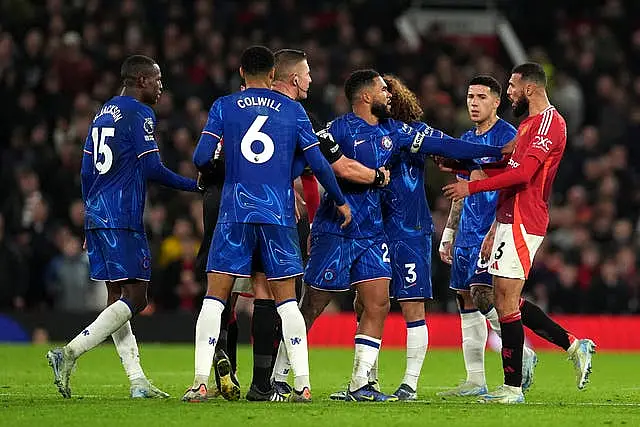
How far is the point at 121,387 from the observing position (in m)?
12.0

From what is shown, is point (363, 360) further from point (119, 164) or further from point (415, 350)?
point (119, 164)

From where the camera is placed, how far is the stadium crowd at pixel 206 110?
1977cm

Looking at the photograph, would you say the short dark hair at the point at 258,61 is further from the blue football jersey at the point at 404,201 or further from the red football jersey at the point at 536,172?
the red football jersey at the point at 536,172

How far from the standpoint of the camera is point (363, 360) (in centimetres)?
1062

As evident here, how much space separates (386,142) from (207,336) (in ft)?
7.08

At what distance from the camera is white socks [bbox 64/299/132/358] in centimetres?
1059

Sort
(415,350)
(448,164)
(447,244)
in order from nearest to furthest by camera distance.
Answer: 1. (415,350)
2. (448,164)
3. (447,244)

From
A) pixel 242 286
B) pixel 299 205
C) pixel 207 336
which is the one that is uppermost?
pixel 299 205

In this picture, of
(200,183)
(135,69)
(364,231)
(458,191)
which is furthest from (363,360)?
(135,69)

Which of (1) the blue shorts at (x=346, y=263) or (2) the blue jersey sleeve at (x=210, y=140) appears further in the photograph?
(1) the blue shorts at (x=346, y=263)

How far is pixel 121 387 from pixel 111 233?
1.73m

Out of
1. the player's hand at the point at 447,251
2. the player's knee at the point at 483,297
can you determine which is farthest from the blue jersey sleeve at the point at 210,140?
the player's hand at the point at 447,251

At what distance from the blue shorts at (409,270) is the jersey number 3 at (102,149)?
7.39ft

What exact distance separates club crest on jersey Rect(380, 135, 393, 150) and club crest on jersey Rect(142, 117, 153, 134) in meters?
1.73
